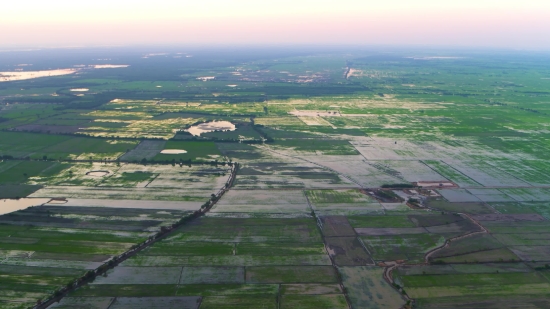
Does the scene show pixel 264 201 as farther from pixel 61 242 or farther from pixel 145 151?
pixel 145 151

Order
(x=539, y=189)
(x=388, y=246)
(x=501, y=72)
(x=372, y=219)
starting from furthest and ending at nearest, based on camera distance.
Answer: (x=501, y=72) → (x=539, y=189) → (x=372, y=219) → (x=388, y=246)

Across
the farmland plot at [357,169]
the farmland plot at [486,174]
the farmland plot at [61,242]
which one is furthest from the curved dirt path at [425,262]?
the farmland plot at [61,242]

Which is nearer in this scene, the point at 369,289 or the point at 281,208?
the point at 369,289

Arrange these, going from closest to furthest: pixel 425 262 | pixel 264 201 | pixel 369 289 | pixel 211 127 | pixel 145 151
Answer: pixel 369 289 < pixel 425 262 < pixel 264 201 < pixel 145 151 < pixel 211 127

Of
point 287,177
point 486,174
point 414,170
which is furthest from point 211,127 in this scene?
point 486,174

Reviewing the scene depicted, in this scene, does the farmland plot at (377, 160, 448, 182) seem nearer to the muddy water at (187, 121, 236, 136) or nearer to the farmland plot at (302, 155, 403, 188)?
the farmland plot at (302, 155, 403, 188)

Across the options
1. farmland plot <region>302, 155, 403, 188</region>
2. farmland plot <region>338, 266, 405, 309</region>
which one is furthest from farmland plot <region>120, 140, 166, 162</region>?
farmland plot <region>338, 266, 405, 309</region>

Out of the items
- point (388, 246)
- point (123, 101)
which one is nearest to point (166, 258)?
point (388, 246)

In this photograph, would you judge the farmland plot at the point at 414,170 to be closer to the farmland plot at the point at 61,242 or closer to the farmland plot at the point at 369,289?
the farmland plot at the point at 369,289

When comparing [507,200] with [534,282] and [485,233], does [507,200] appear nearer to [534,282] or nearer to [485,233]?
[485,233]

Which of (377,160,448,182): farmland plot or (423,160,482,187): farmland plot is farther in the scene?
(377,160,448,182): farmland plot

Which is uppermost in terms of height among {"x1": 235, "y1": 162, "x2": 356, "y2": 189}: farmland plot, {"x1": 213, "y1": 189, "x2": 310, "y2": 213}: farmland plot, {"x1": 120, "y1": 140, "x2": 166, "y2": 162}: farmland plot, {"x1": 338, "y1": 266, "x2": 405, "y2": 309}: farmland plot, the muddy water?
the muddy water
